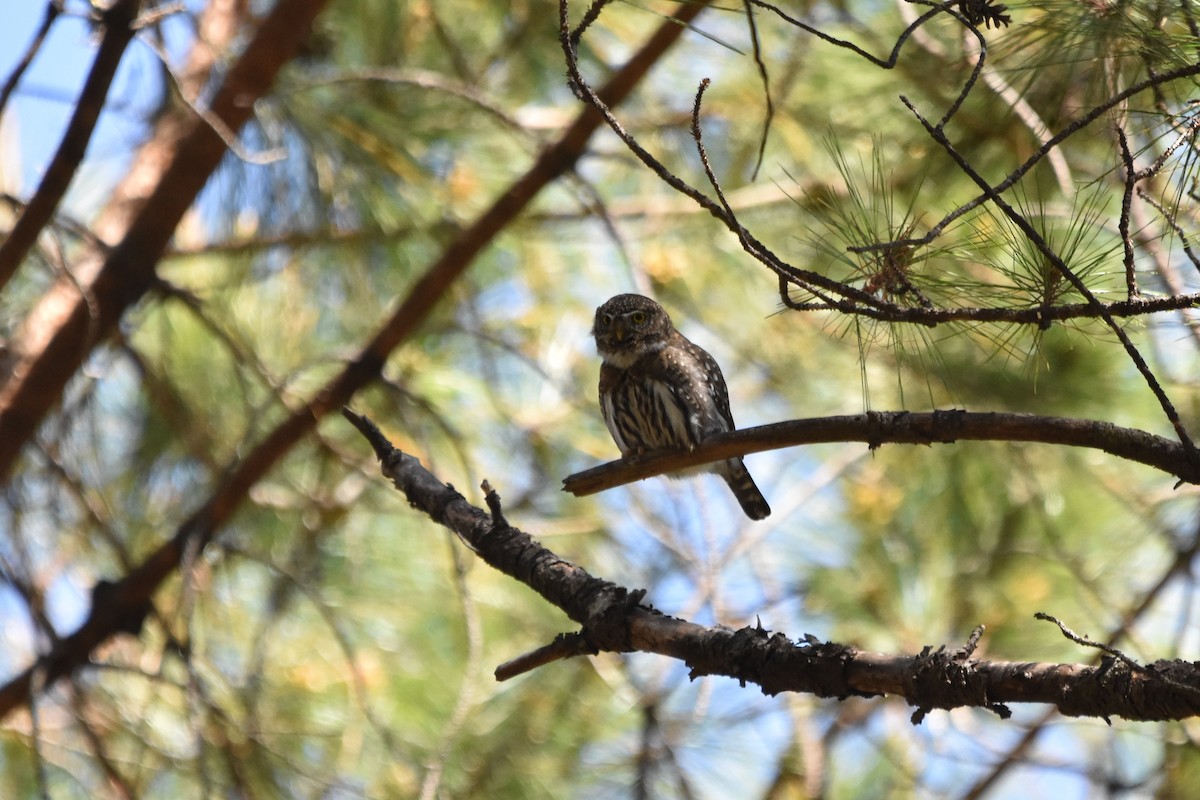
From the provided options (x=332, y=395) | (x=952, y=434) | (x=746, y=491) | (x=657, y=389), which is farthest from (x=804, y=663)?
(x=332, y=395)

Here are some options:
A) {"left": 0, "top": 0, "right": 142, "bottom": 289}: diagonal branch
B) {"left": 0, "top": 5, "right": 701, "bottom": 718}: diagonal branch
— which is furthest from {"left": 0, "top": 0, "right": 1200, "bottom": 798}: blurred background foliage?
{"left": 0, "top": 0, "right": 142, "bottom": 289}: diagonal branch

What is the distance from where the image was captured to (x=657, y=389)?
162 inches

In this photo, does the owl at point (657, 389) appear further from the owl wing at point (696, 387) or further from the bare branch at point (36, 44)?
the bare branch at point (36, 44)

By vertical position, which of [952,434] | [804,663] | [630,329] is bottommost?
[804,663]

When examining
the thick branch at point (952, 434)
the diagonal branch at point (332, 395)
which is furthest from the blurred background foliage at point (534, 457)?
the thick branch at point (952, 434)

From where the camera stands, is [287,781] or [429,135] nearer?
[287,781]

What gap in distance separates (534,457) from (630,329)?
3.43 feet

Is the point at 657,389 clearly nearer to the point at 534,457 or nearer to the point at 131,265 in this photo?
the point at 534,457

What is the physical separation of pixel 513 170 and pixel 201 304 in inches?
68.5

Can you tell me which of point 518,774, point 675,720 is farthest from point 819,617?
point 518,774

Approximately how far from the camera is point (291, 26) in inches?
167

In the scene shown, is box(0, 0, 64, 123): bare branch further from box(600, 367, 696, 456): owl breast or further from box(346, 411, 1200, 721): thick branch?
box(600, 367, 696, 456): owl breast

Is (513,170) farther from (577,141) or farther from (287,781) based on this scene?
(287,781)

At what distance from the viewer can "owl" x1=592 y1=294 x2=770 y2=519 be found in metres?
4.09
